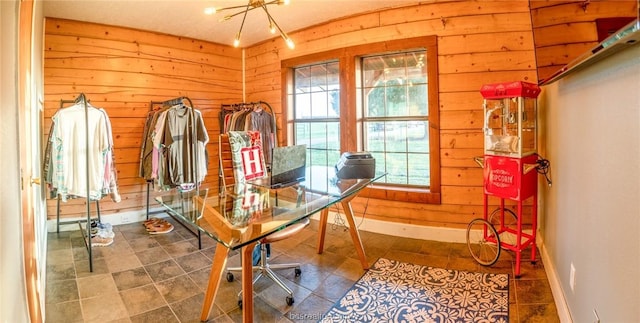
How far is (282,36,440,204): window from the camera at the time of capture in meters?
3.05

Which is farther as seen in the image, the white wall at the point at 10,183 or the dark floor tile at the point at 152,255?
the dark floor tile at the point at 152,255

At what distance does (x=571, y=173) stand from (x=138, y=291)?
290 centimetres

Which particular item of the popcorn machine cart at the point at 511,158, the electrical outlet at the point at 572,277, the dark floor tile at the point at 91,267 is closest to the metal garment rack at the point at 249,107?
the dark floor tile at the point at 91,267

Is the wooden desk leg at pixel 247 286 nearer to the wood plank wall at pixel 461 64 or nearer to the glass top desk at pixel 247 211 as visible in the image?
the glass top desk at pixel 247 211

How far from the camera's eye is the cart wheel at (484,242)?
2444mm

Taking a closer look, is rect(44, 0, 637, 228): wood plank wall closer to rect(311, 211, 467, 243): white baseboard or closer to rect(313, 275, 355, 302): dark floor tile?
rect(311, 211, 467, 243): white baseboard

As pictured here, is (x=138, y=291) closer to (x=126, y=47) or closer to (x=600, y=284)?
(x=600, y=284)

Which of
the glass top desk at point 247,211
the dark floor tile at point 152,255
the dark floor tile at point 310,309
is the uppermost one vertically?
the glass top desk at point 247,211

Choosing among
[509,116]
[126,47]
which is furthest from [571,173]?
[126,47]

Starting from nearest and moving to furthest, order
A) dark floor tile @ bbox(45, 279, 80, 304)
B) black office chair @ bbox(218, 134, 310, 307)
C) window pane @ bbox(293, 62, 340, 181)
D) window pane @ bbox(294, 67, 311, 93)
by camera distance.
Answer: black office chair @ bbox(218, 134, 310, 307) < dark floor tile @ bbox(45, 279, 80, 304) < window pane @ bbox(293, 62, 340, 181) < window pane @ bbox(294, 67, 311, 93)

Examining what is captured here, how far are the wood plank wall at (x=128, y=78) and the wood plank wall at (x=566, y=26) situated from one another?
12.6ft

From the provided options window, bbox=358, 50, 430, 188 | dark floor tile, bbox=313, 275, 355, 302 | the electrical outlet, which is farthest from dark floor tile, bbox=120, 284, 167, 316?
the electrical outlet

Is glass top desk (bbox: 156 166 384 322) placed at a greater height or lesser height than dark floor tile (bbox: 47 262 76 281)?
greater

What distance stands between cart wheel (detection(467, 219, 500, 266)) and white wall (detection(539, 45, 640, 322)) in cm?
48
